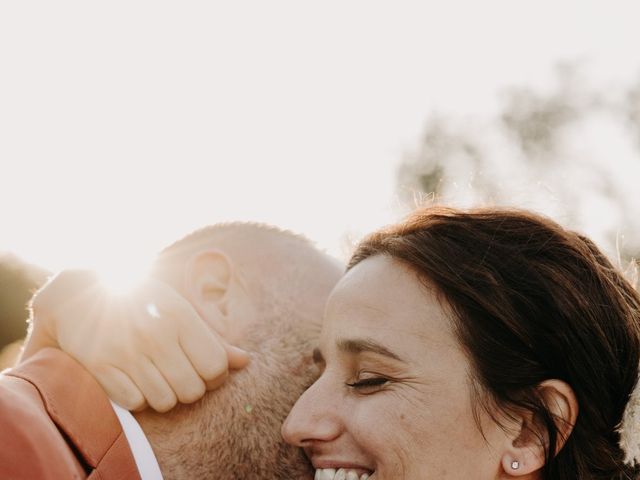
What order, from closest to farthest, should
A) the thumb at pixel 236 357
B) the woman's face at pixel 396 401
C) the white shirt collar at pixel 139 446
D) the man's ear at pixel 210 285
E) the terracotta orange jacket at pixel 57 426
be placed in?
1. the terracotta orange jacket at pixel 57 426
2. the woman's face at pixel 396 401
3. the white shirt collar at pixel 139 446
4. the thumb at pixel 236 357
5. the man's ear at pixel 210 285

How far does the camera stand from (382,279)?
2.82 m

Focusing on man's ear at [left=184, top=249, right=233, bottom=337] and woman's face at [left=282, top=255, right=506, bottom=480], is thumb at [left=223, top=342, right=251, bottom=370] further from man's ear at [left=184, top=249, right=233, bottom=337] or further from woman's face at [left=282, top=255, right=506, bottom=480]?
woman's face at [left=282, top=255, right=506, bottom=480]

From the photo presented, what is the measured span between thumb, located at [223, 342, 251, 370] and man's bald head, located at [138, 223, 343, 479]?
4 centimetres

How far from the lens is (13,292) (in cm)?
723

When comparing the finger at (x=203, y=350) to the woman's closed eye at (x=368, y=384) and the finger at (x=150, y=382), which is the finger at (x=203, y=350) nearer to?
the finger at (x=150, y=382)

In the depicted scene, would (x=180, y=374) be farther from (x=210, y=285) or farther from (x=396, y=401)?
(x=396, y=401)

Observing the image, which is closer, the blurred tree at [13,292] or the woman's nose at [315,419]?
the woman's nose at [315,419]

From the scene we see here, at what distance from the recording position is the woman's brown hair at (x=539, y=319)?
8.65 ft

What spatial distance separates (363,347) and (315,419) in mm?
281

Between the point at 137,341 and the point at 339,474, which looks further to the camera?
the point at 137,341

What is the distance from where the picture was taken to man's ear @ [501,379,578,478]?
8.59 ft

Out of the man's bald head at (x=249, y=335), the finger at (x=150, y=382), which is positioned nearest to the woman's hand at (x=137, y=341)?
the finger at (x=150, y=382)

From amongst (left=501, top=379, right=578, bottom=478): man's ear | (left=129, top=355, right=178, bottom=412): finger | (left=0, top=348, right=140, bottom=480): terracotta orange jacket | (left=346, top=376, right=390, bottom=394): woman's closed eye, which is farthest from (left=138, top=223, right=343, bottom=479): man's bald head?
(left=501, top=379, right=578, bottom=478): man's ear

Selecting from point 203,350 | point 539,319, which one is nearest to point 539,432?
point 539,319
